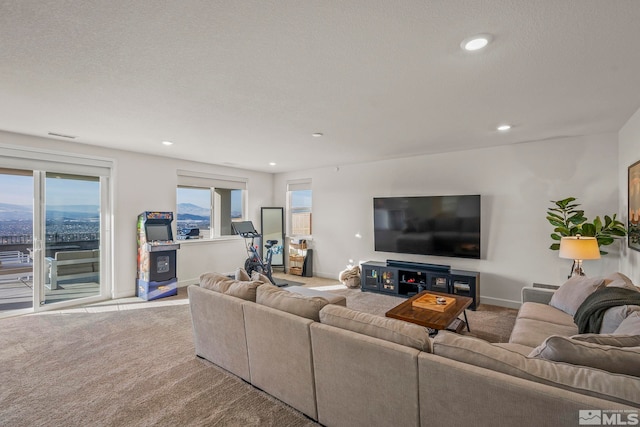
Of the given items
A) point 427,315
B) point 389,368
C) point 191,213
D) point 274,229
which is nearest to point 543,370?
point 389,368

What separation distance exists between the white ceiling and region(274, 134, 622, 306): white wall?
54 cm

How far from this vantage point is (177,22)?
1634 millimetres

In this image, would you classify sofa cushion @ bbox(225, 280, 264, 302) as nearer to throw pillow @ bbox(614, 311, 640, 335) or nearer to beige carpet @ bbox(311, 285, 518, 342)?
beige carpet @ bbox(311, 285, 518, 342)

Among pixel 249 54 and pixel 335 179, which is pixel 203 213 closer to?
pixel 335 179

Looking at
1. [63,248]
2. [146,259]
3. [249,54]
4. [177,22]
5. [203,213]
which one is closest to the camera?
[177,22]

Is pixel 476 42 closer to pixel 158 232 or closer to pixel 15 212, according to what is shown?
pixel 158 232

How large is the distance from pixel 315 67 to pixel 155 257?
13.7ft

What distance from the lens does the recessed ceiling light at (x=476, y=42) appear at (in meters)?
1.76

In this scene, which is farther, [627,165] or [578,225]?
[578,225]

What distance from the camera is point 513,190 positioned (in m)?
4.42

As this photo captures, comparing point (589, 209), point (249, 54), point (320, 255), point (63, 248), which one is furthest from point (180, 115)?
point (589, 209)

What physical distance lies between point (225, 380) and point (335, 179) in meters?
4.55

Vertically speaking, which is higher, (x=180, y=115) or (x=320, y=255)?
(x=180, y=115)

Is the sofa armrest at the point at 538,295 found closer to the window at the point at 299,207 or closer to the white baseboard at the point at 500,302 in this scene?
the white baseboard at the point at 500,302
